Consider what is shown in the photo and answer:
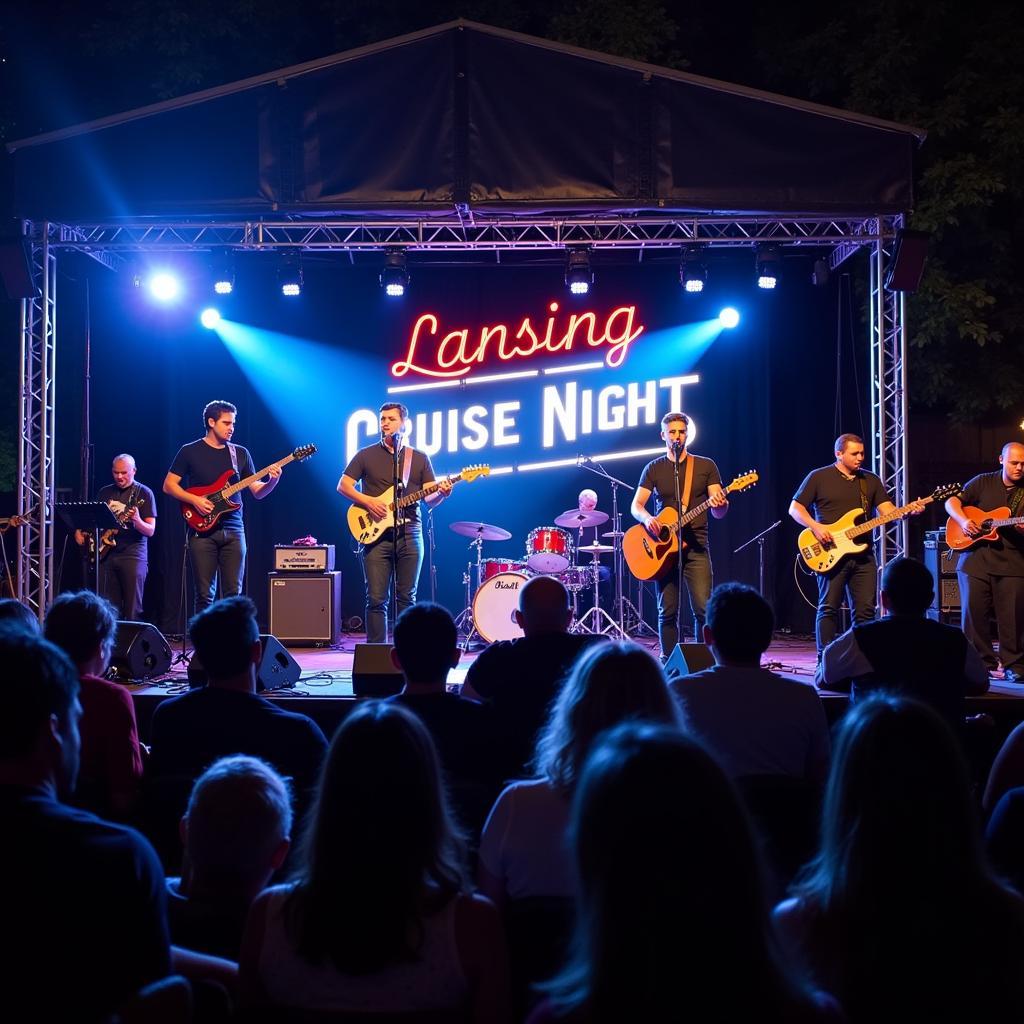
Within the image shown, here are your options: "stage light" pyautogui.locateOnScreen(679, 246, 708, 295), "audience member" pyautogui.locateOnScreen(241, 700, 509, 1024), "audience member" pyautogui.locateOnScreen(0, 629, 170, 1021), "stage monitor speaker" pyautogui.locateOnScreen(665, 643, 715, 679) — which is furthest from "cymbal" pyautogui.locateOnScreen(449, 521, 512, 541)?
"audience member" pyautogui.locateOnScreen(0, 629, 170, 1021)

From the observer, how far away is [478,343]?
1350 centimetres

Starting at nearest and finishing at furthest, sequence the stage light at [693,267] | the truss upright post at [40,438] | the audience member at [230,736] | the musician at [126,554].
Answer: the audience member at [230,736] < the truss upright post at [40,438] < the musician at [126,554] < the stage light at [693,267]

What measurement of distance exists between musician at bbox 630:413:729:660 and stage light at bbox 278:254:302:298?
424cm

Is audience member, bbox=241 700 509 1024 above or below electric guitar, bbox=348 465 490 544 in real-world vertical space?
below

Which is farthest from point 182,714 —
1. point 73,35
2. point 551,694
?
point 73,35

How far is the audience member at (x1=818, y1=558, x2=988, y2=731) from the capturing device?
4777 mm

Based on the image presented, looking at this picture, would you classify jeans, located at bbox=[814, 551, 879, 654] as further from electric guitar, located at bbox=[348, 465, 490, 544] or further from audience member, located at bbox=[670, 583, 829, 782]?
audience member, located at bbox=[670, 583, 829, 782]

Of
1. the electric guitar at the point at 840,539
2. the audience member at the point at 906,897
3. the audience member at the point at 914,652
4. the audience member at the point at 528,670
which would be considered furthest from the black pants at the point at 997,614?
the audience member at the point at 906,897

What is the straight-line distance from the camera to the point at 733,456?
13242 millimetres

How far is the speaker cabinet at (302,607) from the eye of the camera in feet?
38.4

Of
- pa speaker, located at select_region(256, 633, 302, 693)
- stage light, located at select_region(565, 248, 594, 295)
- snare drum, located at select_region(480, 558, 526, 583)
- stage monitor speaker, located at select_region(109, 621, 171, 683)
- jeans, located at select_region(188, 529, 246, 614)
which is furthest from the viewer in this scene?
snare drum, located at select_region(480, 558, 526, 583)

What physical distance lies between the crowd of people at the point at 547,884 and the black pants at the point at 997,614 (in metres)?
6.33

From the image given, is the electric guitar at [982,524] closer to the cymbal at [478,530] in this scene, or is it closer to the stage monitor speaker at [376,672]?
the cymbal at [478,530]

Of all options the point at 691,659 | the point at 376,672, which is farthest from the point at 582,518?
the point at 691,659
